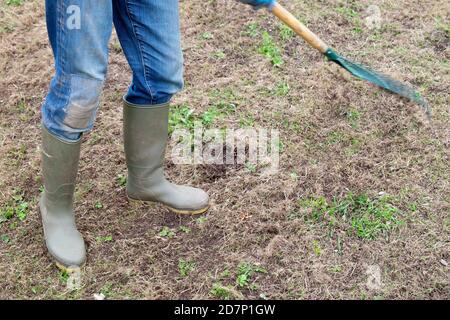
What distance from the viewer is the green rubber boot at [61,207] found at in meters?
2.12

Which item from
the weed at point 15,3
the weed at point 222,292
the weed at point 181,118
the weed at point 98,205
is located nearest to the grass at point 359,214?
the weed at point 222,292

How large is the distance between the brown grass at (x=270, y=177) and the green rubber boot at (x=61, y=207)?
85 mm

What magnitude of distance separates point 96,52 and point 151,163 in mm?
736

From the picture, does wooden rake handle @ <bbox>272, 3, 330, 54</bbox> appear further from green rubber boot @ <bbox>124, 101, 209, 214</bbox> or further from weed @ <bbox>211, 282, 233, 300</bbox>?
weed @ <bbox>211, 282, 233, 300</bbox>

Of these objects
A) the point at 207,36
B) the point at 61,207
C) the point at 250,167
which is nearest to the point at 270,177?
the point at 250,167

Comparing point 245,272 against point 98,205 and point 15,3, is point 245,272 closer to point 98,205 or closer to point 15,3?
point 98,205

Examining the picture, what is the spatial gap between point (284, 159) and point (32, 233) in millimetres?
1311

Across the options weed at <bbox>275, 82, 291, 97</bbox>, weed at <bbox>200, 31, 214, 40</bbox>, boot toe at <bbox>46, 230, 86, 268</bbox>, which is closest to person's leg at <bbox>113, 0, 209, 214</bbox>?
boot toe at <bbox>46, 230, 86, 268</bbox>

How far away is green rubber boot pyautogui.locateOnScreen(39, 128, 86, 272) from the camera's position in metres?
2.12

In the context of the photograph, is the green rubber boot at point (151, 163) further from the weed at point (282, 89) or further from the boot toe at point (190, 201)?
the weed at point (282, 89)

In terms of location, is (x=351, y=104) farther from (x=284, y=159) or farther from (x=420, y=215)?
(x=420, y=215)

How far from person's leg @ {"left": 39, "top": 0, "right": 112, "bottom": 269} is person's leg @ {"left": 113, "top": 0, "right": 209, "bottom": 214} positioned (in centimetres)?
17

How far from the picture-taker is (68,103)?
1896 millimetres
